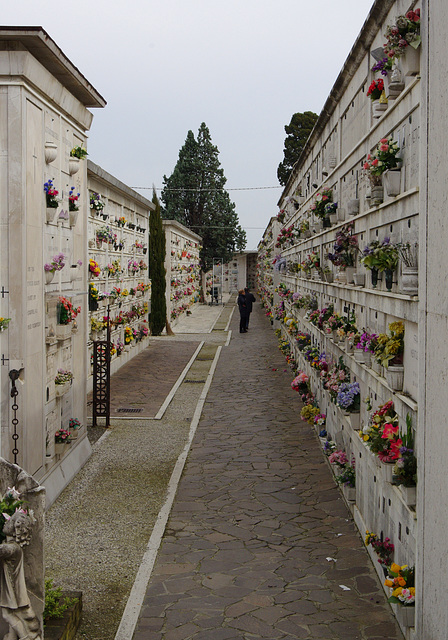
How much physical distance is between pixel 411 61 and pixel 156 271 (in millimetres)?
23063

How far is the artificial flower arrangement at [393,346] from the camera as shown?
6.05m

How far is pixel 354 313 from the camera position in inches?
352

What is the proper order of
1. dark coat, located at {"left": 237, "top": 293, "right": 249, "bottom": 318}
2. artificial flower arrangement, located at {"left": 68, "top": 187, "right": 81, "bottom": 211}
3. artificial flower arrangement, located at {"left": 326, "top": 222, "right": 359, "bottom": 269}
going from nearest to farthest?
artificial flower arrangement, located at {"left": 326, "top": 222, "right": 359, "bottom": 269} < artificial flower arrangement, located at {"left": 68, "top": 187, "right": 81, "bottom": 211} < dark coat, located at {"left": 237, "top": 293, "right": 249, "bottom": 318}

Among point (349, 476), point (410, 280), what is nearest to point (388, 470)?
point (410, 280)

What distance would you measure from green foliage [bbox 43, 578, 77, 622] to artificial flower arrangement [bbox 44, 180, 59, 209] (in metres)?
4.69

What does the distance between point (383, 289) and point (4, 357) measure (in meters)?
4.07

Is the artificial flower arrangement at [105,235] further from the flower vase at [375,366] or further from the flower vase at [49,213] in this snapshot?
the flower vase at [375,366]

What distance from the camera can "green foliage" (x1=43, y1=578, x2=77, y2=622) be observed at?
523cm

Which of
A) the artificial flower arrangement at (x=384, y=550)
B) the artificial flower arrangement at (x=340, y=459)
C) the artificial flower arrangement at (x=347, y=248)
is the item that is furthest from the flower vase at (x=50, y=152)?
the artificial flower arrangement at (x=384, y=550)

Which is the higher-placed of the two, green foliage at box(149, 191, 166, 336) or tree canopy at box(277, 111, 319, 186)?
tree canopy at box(277, 111, 319, 186)

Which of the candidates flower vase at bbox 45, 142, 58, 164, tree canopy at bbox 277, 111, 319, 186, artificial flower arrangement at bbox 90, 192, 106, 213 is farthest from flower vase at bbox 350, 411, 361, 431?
tree canopy at bbox 277, 111, 319, 186

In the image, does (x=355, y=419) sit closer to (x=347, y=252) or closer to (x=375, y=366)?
(x=375, y=366)

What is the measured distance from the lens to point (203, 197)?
54875mm

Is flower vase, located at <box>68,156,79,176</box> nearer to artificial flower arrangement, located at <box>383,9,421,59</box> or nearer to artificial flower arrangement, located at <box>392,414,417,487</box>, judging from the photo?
artificial flower arrangement, located at <box>383,9,421,59</box>
